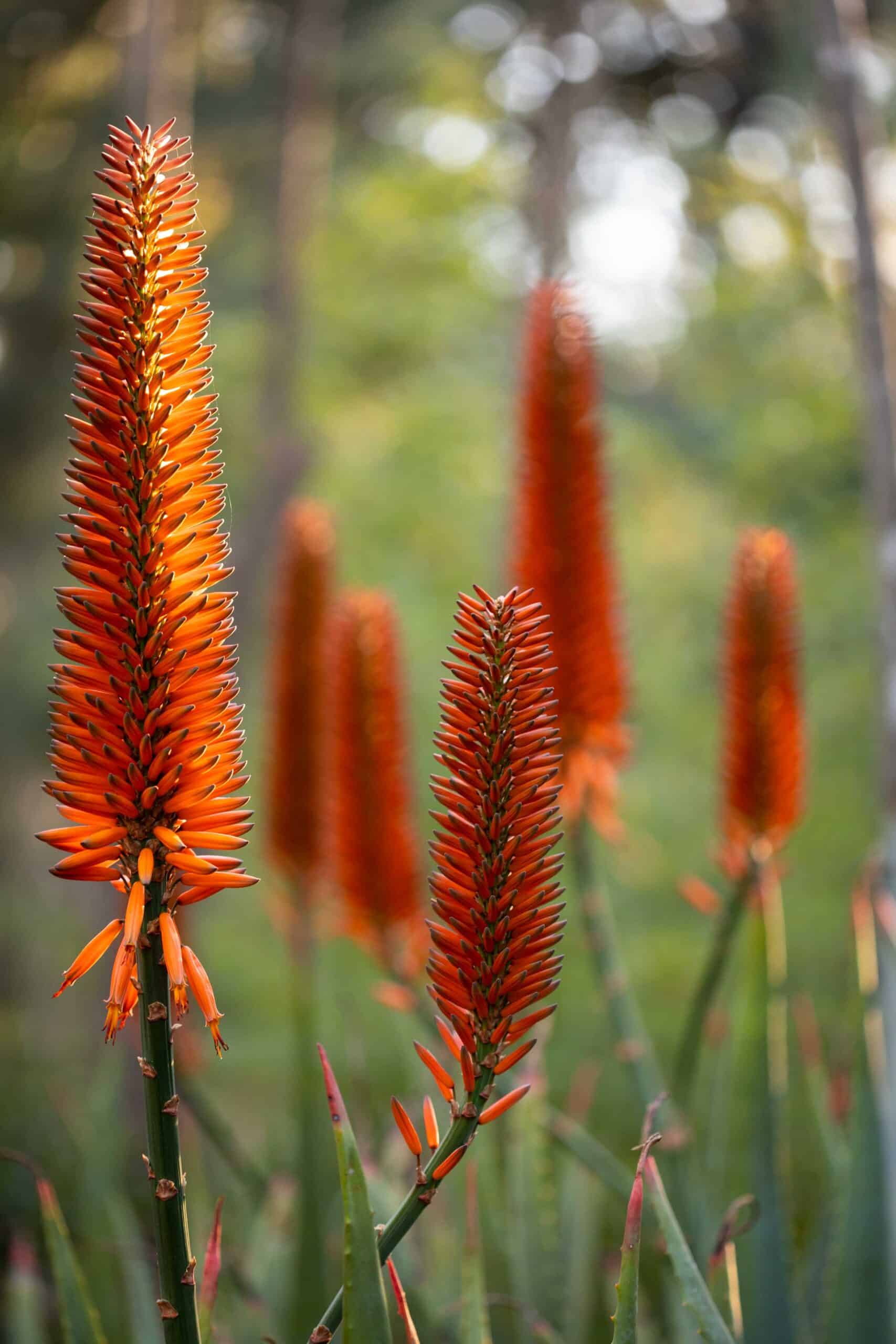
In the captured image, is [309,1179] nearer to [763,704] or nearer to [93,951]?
[763,704]

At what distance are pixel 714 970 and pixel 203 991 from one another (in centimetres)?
123

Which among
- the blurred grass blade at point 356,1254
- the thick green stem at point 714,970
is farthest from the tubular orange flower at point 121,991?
the thick green stem at point 714,970

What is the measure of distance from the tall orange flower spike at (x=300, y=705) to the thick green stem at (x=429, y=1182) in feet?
6.00

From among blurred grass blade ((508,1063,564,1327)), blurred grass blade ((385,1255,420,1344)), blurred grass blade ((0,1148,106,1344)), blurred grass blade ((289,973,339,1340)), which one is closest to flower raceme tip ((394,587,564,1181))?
blurred grass blade ((385,1255,420,1344))

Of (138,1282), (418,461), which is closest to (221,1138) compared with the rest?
(138,1282)

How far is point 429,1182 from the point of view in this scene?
2.97ft

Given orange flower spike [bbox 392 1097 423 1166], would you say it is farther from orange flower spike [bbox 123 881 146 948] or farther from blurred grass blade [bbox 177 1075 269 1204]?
blurred grass blade [bbox 177 1075 269 1204]

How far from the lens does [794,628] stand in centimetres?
239

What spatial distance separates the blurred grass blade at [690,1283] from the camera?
1.17 metres

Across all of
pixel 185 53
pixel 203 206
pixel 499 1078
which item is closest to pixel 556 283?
pixel 499 1078

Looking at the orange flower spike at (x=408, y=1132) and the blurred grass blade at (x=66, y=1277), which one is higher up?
the orange flower spike at (x=408, y=1132)

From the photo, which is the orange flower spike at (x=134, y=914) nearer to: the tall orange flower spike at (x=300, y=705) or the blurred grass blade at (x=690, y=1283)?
the blurred grass blade at (x=690, y=1283)

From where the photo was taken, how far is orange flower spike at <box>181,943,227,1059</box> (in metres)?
0.90

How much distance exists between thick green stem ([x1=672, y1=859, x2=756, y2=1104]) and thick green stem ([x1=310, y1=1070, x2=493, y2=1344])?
111cm
